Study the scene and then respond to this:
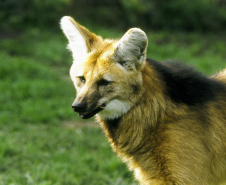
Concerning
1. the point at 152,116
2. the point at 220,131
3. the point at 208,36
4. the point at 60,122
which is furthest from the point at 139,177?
the point at 208,36

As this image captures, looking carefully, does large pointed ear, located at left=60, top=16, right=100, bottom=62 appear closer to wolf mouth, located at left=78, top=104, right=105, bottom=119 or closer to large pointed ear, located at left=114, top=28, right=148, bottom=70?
large pointed ear, located at left=114, top=28, right=148, bottom=70

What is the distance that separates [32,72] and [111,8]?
5.59 meters

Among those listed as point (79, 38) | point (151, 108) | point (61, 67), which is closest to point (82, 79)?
point (79, 38)

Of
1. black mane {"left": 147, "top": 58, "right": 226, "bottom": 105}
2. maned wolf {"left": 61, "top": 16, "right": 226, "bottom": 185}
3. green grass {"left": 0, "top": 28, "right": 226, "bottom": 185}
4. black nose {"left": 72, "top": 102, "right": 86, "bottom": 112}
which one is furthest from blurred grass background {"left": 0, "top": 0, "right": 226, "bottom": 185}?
black mane {"left": 147, "top": 58, "right": 226, "bottom": 105}

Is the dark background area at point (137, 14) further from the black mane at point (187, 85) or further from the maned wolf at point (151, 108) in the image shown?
the black mane at point (187, 85)

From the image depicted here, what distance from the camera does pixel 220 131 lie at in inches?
108

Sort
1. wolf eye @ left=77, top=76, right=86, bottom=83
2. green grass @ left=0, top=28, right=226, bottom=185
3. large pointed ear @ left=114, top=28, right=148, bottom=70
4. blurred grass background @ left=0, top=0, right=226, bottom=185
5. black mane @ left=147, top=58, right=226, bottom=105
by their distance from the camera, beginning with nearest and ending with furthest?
large pointed ear @ left=114, top=28, right=148, bottom=70, wolf eye @ left=77, top=76, right=86, bottom=83, black mane @ left=147, top=58, right=226, bottom=105, green grass @ left=0, top=28, right=226, bottom=185, blurred grass background @ left=0, top=0, right=226, bottom=185

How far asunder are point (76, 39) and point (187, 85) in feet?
3.09

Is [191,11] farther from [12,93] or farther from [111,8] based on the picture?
[12,93]

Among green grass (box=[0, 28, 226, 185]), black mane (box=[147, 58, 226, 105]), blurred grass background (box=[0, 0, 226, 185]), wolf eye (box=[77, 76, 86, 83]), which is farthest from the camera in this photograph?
blurred grass background (box=[0, 0, 226, 185])

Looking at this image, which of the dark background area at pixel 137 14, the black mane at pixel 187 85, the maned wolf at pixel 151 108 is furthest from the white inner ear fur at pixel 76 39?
the dark background area at pixel 137 14

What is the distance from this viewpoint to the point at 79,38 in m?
2.83

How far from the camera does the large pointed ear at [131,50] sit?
2508mm

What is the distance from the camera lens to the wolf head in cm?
255
